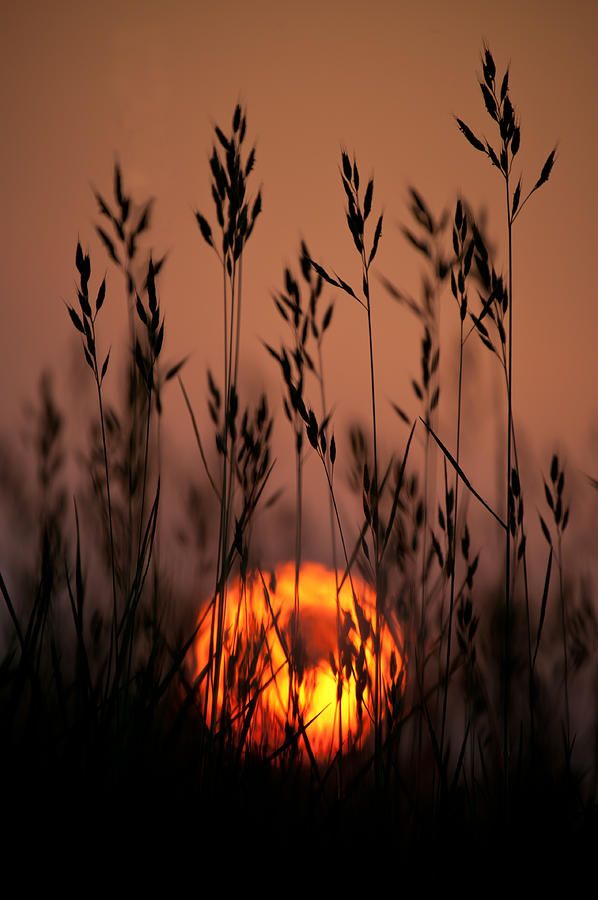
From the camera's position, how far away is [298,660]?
1197 mm

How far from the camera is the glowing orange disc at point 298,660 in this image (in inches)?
43.9

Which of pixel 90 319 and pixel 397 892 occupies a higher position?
pixel 90 319

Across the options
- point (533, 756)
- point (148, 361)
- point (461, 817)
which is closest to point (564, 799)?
point (533, 756)

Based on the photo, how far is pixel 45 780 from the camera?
0.85 m

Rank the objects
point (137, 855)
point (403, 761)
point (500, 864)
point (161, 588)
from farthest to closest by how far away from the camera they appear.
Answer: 1. point (161, 588)
2. point (403, 761)
3. point (500, 864)
4. point (137, 855)

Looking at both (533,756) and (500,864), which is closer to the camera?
(500,864)

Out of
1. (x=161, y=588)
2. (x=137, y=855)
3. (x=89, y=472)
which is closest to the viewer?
(x=137, y=855)

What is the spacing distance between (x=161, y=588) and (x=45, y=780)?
2.00 feet

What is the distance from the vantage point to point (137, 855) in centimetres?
79

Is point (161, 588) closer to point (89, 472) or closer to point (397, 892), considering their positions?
point (89, 472)

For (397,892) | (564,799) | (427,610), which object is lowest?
(397,892)

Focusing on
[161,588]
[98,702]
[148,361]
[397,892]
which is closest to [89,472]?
[161,588]

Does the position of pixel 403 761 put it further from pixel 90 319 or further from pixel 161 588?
pixel 90 319

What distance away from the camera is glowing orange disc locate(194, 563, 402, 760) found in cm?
112
